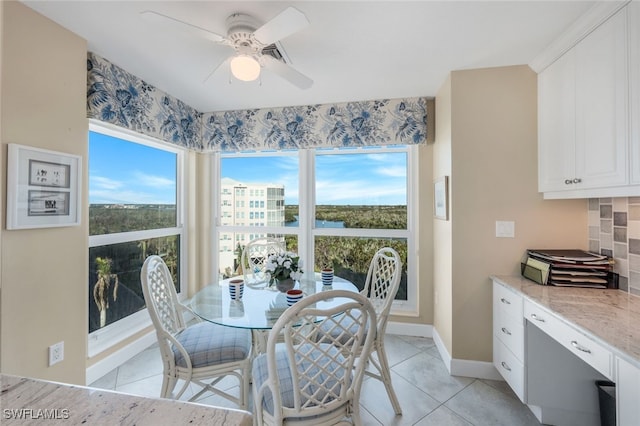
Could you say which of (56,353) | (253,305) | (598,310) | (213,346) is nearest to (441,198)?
(598,310)

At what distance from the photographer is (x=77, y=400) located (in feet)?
2.09

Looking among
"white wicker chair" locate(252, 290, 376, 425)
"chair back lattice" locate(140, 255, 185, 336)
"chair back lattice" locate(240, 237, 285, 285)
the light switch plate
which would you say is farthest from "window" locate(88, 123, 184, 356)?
the light switch plate

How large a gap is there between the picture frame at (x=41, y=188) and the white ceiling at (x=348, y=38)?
84cm

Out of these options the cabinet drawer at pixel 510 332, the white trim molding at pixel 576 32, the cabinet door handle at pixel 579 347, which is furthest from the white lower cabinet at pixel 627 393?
the white trim molding at pixel 576 32

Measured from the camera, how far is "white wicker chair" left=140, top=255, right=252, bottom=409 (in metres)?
1.62

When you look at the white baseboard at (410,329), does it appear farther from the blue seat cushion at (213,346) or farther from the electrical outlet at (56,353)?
the electrical outlet at (56,353)

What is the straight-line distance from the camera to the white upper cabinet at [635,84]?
1.37m

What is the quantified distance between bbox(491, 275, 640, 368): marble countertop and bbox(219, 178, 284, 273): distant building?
2389 millimetres

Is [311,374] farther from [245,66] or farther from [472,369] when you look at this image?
[245,66]

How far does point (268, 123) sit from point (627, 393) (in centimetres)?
317

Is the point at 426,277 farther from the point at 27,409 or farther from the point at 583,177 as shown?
the point at 27,409

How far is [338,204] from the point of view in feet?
10.6

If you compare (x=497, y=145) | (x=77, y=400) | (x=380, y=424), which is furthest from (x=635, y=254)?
(x=77, y=400)

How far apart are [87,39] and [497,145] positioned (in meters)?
3.03
